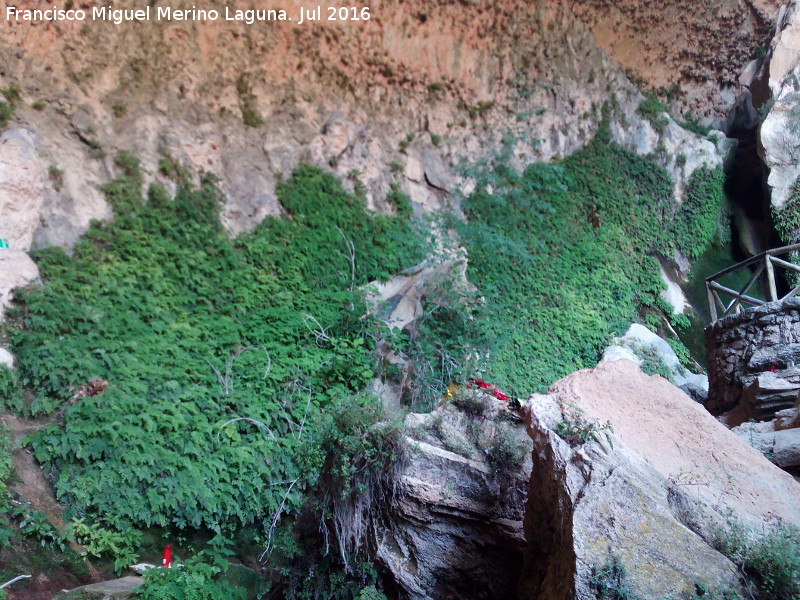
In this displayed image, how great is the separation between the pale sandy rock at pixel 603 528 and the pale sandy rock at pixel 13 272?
6446 millimetres

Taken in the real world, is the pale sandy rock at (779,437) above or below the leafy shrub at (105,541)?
above

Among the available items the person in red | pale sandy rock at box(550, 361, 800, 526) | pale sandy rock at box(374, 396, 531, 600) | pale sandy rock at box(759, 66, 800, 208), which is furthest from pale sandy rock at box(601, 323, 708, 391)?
the person in red

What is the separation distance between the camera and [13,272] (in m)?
6.72

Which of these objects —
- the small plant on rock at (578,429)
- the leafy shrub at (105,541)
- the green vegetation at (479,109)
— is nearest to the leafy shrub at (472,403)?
the small plant on rock at (578,429)

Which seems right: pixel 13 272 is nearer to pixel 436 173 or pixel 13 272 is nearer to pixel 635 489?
pixel 635 489

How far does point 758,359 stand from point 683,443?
164 inches

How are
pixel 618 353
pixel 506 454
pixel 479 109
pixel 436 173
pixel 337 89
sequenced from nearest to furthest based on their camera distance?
1. pixel 506 454
2. pixel 618 353
3. pixel 337 89
4. pixel 436 173
5. pixel 479 109

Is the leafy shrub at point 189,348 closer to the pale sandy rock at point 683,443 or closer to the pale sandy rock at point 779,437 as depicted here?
the pale sandy rock at point 683,443

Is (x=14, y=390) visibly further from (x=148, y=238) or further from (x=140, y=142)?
(x=140, y=142)

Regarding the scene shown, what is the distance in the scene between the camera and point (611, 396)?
443 cm

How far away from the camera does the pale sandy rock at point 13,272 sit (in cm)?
654

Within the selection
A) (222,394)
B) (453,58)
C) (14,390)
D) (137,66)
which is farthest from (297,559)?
(453,58)

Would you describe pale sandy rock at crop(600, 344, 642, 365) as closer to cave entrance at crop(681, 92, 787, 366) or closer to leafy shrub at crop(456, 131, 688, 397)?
leafy shrub at crop(456, 131, 688, 397)

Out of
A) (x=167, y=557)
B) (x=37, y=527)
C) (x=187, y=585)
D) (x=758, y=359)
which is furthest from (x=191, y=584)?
(x=758, y=359)
